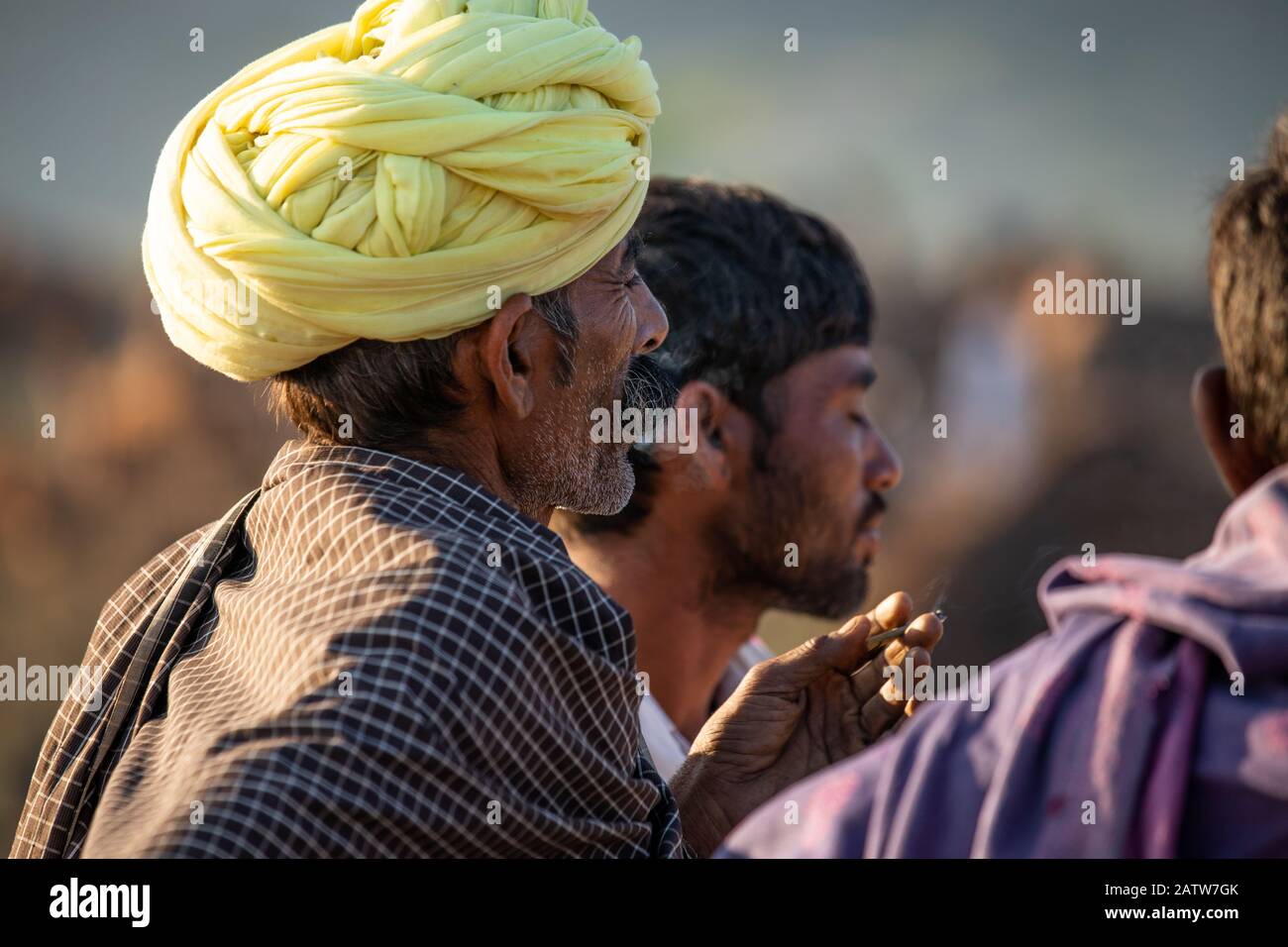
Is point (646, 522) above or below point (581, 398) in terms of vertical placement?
below

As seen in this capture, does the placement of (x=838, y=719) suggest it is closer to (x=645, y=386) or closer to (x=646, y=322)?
(x=645, y=386)

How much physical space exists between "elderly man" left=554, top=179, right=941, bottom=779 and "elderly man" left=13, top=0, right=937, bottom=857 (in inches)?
34.7

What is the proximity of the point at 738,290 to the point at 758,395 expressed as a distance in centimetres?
28

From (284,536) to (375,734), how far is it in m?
0.57

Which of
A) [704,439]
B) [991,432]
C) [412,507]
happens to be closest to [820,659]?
[412,507]

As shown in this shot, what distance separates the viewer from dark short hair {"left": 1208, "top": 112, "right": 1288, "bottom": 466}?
1729 mm

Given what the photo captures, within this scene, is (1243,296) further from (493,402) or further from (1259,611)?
(493,402)

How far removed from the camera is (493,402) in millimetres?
2643

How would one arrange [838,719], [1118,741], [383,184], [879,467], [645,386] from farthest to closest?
[879,467] → [645,386] → [838,719] → [383,184] → [1118,741]

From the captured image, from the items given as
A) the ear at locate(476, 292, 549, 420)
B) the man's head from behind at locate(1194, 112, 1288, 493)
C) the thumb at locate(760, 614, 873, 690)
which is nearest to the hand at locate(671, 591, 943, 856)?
the thumb at locate(760, 614, 873, 690)

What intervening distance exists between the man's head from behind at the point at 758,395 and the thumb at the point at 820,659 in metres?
1.05

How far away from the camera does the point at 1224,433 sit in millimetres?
1843

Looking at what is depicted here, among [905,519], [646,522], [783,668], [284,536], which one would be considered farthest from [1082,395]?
[284,536]

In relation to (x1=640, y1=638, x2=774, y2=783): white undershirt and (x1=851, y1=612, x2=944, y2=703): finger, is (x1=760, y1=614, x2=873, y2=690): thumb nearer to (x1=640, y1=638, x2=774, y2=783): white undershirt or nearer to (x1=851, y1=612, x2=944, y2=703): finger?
(x1=851, y1=612, x2=944, y2=703): finger
